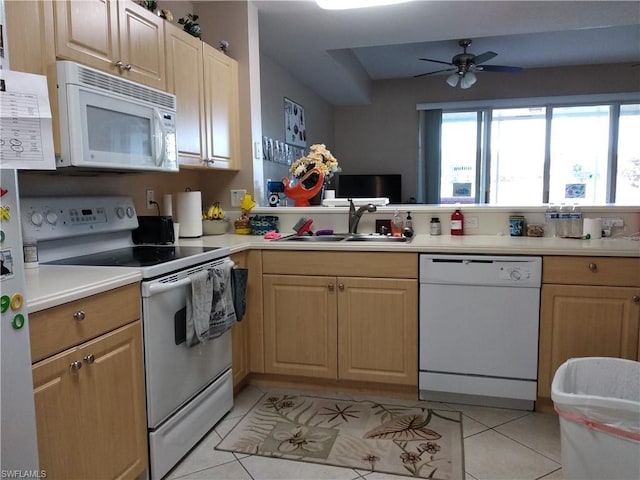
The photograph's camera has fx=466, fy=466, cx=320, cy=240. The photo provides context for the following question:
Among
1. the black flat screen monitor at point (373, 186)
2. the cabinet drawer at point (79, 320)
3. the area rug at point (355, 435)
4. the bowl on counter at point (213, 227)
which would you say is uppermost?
the black flat screen monitor at point (373, 186)

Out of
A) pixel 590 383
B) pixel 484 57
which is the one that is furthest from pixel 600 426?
pixel 484 57

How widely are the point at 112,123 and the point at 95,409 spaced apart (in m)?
1.07

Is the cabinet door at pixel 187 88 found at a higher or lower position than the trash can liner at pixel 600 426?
higher

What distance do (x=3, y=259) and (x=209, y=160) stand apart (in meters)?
1.73

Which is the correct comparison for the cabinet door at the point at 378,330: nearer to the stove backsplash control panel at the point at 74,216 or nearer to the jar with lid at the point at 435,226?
the jar with lid at the point at 435,226

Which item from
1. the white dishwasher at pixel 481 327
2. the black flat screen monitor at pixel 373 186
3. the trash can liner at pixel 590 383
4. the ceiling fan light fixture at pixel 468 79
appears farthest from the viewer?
the black flat screen monitor at pixel 373 186

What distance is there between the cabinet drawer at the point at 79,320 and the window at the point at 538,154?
5.78 metres

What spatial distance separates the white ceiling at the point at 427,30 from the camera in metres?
3.15

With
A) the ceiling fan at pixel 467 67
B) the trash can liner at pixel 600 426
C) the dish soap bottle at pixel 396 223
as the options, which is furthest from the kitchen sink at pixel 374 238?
the ceiling fan at pixel 467 67

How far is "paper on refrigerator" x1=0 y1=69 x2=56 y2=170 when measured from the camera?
1.06 metres

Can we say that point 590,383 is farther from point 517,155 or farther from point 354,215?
point 517,155

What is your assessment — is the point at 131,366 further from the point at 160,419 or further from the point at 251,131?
the point at 251,131

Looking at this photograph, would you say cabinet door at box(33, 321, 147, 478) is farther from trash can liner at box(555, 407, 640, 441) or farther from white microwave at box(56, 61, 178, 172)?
trash can liner at box(555, 407, 640, 441)

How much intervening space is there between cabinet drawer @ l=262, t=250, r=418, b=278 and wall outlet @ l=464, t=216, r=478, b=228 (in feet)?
1.97
